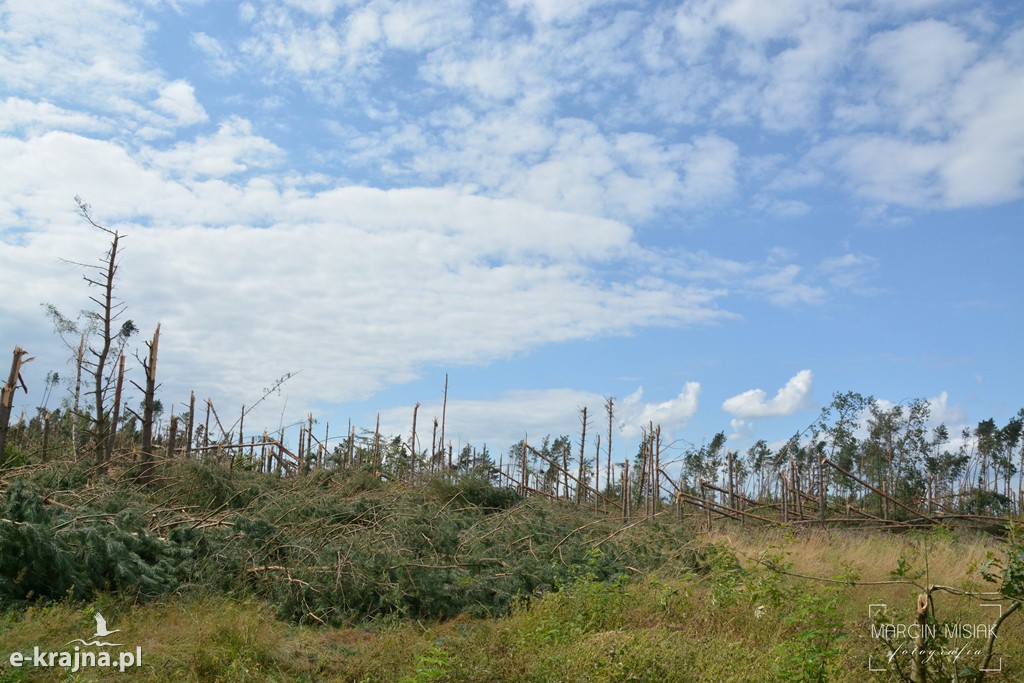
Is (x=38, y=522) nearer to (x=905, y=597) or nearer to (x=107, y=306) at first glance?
(x=107, y=306)

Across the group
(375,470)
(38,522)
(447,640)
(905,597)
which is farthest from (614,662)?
(375,470)

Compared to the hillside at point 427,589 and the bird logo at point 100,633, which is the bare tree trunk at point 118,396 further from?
the bird logo at point 100,633

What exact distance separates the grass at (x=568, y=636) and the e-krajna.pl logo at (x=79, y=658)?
0.29 feet

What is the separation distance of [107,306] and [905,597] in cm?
1428

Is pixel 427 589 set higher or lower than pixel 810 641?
higher

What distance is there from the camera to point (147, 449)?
1358cm

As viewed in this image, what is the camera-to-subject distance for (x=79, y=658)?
5871mm

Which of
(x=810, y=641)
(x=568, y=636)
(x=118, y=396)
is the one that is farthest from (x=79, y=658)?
(x=118, y=396)

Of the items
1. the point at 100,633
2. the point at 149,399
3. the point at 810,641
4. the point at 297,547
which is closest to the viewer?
the point at 100,633

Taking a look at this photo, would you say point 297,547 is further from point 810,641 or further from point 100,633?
point 810,641

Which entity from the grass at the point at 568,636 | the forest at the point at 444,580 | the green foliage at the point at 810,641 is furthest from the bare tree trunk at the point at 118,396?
the green foliage at the point at 810,641

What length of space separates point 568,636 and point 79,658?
407 centimetres

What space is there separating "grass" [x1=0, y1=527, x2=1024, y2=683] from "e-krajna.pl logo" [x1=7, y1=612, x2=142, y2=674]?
88 mm

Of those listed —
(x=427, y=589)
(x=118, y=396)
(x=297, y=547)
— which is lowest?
(x=427, y=589)
